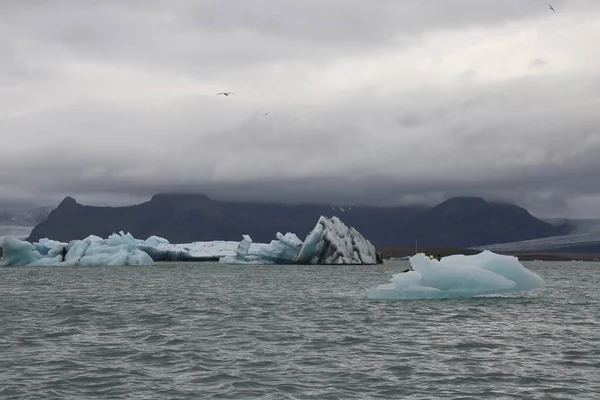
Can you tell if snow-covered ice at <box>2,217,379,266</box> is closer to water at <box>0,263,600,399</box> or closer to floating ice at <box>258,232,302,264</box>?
floating ice at <box>258,232,302,264</box>

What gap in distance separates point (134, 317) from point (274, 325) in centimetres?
653

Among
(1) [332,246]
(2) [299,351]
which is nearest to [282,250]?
(1) [332,246]

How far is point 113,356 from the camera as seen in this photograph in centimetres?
1833

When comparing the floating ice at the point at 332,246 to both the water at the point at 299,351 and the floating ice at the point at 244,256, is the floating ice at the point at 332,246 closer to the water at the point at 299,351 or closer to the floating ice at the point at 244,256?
the floating ice at the point at 244,256

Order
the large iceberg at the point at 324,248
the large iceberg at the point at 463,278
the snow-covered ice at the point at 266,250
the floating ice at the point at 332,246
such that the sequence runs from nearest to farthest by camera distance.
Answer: the large iceberg at the point at 463,278, the floating ice at the point at 332,246, the large iceberg at the point at 324,248, the snow-covered ice at the point at 266,250

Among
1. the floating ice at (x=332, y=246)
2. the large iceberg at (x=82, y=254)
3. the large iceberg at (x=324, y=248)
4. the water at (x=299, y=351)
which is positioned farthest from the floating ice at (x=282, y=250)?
the water at (x=299, y=351)

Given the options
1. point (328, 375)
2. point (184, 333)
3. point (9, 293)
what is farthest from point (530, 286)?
point (9, 293)

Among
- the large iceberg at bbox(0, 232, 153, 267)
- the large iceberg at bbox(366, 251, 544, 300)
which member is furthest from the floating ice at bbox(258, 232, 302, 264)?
the large iceberg at bbox(366, 251, 544, 300)

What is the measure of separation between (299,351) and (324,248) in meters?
84.8

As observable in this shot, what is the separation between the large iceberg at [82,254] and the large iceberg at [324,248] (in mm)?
19442

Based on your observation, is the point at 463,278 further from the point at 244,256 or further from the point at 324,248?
the point at 244,256

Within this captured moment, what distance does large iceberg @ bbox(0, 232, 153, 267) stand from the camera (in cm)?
10362

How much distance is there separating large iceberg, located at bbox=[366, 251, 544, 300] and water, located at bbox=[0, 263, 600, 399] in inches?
42.9

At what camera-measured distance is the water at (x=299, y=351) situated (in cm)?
1458
